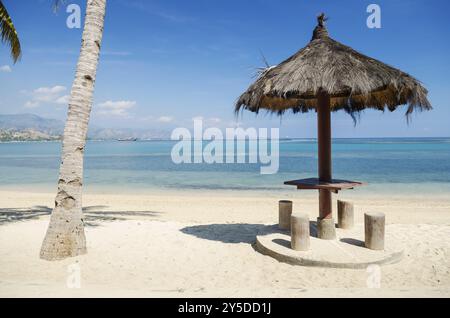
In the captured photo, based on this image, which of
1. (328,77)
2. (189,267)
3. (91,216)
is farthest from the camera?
(91,216)

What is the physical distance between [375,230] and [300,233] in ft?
3.89

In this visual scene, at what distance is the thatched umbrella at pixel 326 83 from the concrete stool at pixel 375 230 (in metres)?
0.60

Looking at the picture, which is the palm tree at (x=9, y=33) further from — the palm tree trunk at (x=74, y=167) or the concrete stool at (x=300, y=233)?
the concrete stool at (x=300, y=233)

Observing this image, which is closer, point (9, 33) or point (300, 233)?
point (300, 233)

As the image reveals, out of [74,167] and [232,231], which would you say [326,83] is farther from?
[74,167]

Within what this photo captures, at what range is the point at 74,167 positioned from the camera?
5.49 m

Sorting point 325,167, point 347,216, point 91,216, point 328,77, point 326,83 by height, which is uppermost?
point 328,77

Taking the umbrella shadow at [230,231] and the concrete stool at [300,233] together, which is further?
the umbrella shadow at [230,231]

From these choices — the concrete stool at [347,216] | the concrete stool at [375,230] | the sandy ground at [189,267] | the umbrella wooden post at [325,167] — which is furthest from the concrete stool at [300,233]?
the concrete stool at [347,216]

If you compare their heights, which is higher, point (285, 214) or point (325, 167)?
point (325, 167)

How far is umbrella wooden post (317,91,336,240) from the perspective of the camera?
6.09m

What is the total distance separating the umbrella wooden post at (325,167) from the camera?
240 inches

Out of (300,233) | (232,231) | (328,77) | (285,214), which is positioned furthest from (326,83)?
(232,231)

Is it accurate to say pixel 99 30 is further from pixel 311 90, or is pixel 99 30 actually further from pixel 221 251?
pixel 221 251
